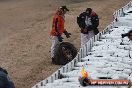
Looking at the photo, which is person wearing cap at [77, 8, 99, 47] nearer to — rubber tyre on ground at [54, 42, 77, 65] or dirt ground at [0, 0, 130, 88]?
rubber tyre on ground at [54, 42, 77, 65]

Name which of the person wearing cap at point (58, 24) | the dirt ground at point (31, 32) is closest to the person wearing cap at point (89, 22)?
the person wearing cap at point (58, 24)

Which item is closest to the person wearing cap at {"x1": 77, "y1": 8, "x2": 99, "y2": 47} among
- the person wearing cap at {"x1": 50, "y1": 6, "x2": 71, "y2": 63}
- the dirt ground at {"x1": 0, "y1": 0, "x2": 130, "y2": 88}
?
the person wearing cap at {"x1": 50, "y1": 6, "x2": 71, "y2": 63}

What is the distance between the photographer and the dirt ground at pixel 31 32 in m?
13.6

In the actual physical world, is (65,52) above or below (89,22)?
below

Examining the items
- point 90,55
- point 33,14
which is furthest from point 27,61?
point 33,14

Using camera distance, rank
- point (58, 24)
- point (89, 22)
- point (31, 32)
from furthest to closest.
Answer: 1. point (31, 32)
2. point (89, 22)
3. point (58, 24)

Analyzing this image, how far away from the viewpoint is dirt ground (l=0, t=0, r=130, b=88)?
13.6m

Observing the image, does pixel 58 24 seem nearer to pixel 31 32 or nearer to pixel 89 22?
pixel 89 22

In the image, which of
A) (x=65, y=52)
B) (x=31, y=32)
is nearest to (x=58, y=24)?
(x=65, y=52)

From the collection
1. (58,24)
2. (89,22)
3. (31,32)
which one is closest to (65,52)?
(58,24)

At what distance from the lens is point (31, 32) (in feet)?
69.8

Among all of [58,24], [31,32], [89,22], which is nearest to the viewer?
[58,24]

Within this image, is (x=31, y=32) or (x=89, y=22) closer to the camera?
(x=89, y=22)

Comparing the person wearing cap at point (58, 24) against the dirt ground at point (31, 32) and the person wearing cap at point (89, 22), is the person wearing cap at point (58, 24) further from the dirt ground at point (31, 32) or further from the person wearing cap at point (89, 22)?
the dirt ground at point (31, 32)
